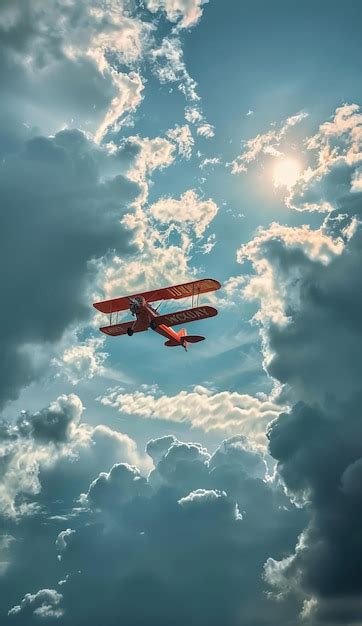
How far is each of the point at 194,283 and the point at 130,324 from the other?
12.0 meters

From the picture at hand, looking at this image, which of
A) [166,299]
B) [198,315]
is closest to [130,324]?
[166,299]

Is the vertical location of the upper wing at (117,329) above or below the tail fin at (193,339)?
above

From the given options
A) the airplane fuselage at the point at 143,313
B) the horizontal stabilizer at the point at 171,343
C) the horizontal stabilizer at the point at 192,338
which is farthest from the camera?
the horizontal stabilizer at the point at 171,343

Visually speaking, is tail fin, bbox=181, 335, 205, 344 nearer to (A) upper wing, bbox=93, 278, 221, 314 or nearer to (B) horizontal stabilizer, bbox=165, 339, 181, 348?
(B) horizontal stabilizer, bbox=165, 339, 181, 348

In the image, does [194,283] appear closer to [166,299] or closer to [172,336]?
[166,299]

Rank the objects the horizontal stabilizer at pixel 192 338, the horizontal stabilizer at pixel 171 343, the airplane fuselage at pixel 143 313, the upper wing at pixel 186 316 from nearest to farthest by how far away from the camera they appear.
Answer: the upper wing at pixel 186 316 → the airplane fuselage at pixel 143 313 → the horizontal stabilizer at pixel 192 338 → the horizontal stabilizer at pixel 171 343

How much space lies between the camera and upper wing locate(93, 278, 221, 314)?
2657 inches

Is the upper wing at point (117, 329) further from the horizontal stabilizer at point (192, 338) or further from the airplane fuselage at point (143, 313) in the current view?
the horizontal stabilizer at point (192, 338)

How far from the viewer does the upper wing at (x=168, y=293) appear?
67.5m

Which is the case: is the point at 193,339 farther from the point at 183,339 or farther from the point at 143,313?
the point at 143,313

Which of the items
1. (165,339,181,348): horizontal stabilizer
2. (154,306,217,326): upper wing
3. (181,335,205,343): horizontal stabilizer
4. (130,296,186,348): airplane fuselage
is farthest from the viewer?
(165,339,181,348): horizontal stabilizer

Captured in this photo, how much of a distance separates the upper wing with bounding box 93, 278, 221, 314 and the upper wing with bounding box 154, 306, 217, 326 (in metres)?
2.60

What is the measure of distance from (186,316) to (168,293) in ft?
15.2

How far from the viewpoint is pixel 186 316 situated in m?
69.1
